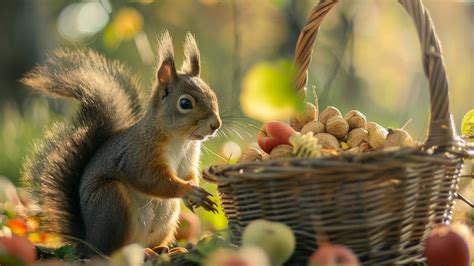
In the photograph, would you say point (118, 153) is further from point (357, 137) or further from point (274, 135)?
point (357, 137)

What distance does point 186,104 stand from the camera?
1.75m

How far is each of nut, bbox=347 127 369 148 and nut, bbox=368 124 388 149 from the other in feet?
0.04

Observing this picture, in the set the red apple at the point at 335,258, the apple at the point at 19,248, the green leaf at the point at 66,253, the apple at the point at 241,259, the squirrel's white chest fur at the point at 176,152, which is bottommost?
the green leaf at the point at 66,253

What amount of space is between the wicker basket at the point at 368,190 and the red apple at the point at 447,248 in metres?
0.05

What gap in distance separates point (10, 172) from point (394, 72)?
27.9 ft

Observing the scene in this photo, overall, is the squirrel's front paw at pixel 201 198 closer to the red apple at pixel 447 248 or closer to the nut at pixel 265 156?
the nut at pixel 265 156

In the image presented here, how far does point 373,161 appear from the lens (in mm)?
1290

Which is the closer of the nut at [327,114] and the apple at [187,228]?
the nut at [327,114]

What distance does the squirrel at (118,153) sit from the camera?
1.68 metres

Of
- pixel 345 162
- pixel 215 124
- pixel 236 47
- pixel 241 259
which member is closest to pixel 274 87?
pixel 241 259

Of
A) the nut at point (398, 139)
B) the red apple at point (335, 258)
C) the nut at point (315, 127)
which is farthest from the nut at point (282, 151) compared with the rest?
the red apple at point (335, 258)

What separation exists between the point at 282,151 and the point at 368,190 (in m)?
0.30

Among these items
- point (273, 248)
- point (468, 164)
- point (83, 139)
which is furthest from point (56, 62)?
point (468, 164)

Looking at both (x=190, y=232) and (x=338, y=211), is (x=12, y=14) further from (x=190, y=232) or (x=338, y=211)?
(x=338, y=211)
